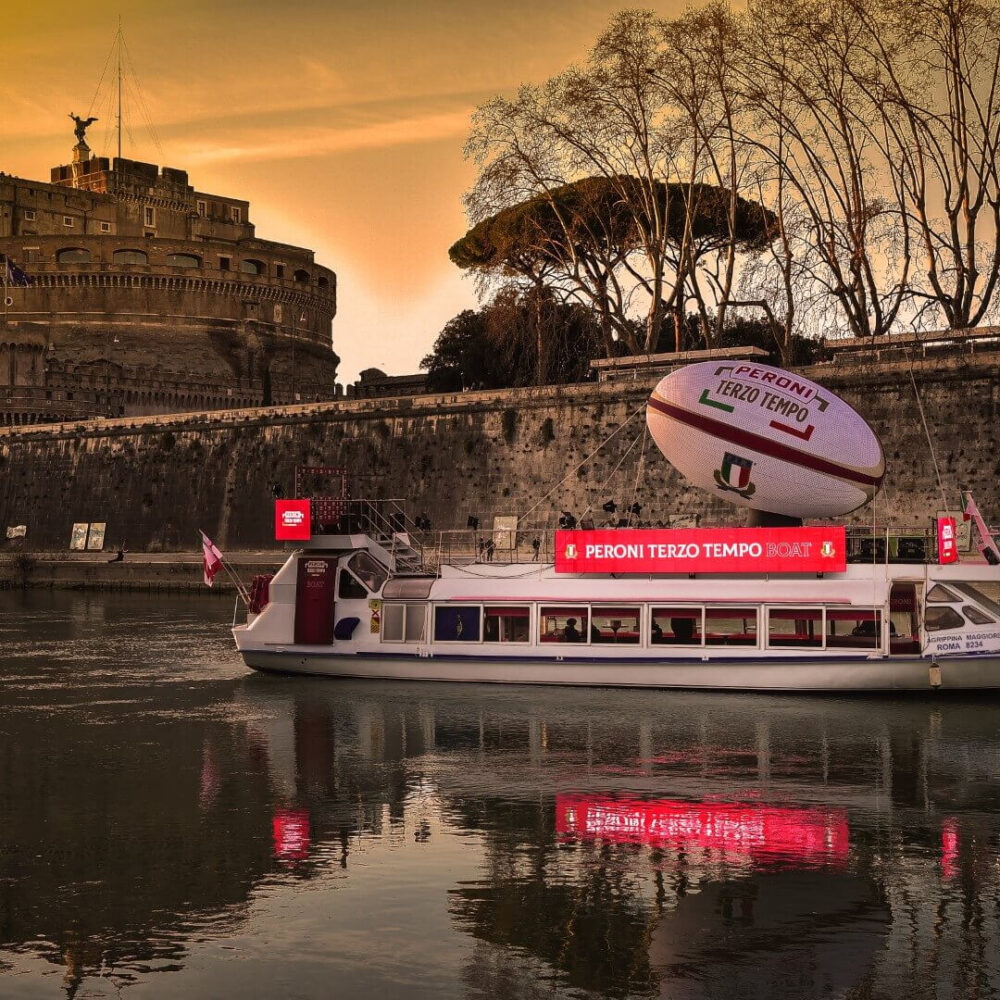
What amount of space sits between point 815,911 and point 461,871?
126 inches

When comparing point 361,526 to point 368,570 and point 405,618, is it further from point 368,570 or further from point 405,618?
point 405,618

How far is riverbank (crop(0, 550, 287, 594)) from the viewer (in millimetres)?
53062

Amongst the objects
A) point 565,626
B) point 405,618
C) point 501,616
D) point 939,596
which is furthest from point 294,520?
point 939,596

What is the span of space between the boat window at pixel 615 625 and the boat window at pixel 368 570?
13.8 feet

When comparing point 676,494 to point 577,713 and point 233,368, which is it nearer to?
point 577,713

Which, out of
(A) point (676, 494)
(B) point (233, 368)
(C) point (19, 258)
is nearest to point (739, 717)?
(A) point (676, 494)

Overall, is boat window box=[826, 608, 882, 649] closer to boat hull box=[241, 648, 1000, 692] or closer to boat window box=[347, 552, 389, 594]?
boat hull box=[241, 648, 1000, 692]

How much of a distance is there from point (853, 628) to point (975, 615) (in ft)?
6.95

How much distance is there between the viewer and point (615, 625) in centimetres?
2470

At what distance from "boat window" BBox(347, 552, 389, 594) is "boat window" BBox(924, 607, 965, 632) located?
9.81 m

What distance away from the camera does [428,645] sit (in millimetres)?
25391

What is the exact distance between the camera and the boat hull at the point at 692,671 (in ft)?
73.6

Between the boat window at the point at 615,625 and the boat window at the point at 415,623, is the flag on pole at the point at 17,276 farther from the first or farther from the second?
the boat window at the point at 615,625

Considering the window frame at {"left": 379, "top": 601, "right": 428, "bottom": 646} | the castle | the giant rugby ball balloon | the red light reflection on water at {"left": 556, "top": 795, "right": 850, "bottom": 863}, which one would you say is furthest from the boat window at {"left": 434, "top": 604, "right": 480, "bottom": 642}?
the castle
